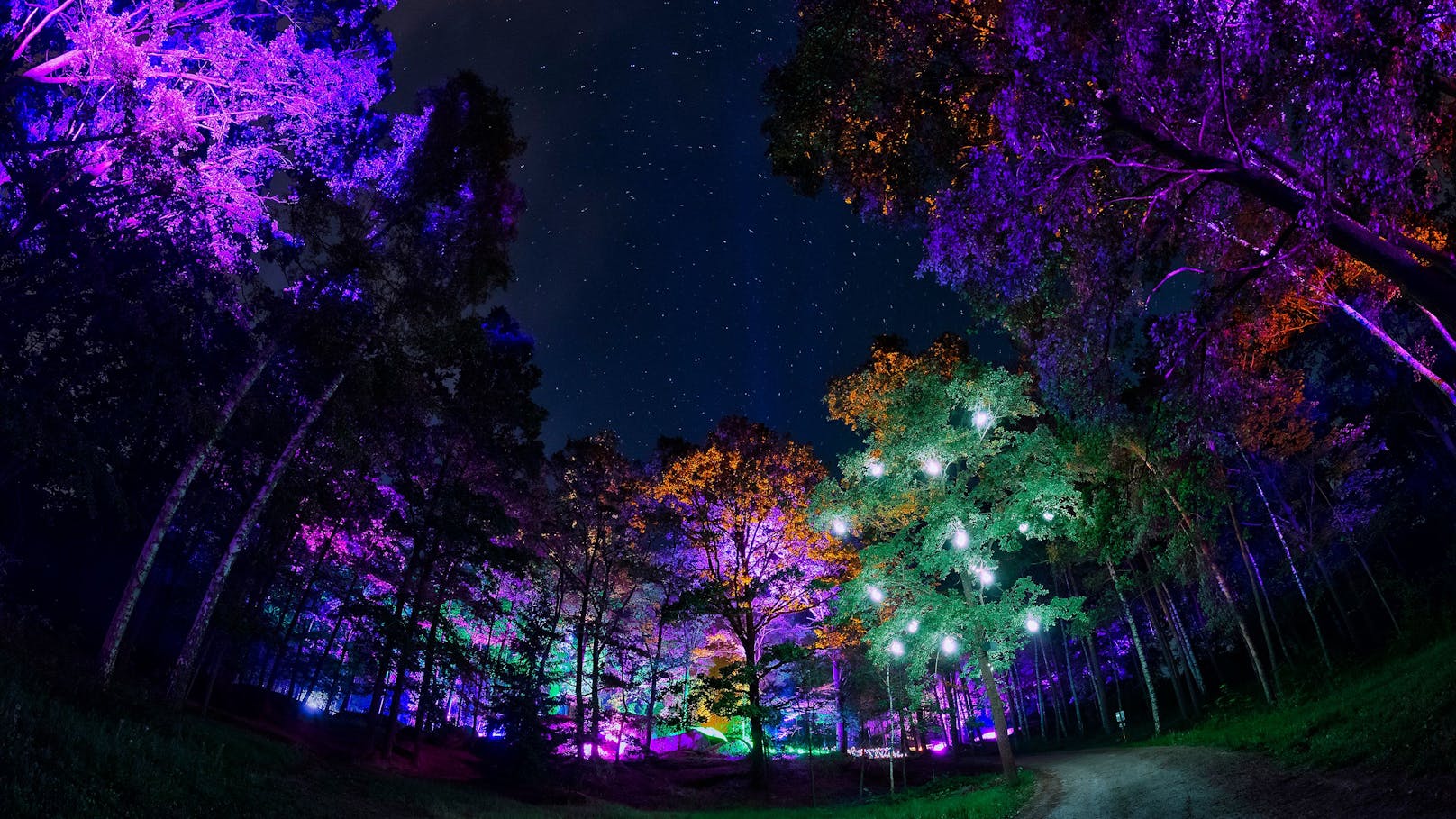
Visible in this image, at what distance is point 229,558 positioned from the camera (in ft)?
44.8

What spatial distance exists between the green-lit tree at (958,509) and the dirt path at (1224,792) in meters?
2.42

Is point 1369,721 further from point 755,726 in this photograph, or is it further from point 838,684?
point 838,684

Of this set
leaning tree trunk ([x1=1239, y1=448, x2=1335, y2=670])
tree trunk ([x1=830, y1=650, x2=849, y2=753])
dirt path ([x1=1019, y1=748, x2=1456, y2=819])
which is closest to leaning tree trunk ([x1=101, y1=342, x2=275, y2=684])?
dirt path ([x1=1019, y1=748, x2=1456, y2=819])

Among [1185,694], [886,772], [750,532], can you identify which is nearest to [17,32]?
[750,532]

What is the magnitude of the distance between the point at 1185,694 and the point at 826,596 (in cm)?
2685

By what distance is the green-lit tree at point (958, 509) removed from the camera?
14969mm

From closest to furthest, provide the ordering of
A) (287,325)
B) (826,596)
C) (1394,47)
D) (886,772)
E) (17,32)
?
(1394,47) < (17,32) < (287,325) < (826,596) < (886,772)

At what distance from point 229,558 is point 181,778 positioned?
6901mm

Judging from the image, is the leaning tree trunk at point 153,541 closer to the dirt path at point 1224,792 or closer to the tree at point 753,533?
the tree at point 753,533

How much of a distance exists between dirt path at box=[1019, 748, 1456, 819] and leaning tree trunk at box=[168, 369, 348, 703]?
16780 mm

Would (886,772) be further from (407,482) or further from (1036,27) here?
(1036,27)

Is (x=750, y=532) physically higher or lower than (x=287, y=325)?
lower

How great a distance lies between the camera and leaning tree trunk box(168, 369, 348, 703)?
12.8 meters

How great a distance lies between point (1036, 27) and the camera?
6.50m
